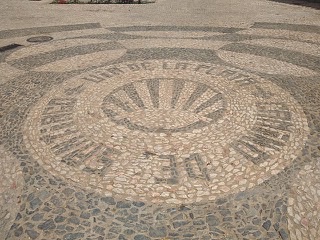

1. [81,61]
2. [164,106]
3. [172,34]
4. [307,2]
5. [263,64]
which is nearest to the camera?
[164,106]

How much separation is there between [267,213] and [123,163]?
95.1 inches

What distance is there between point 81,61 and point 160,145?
5.51 meters

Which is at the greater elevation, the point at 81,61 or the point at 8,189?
the point at 81,61

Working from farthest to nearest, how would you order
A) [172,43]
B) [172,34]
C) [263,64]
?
[172,34] < [172,43] < [263,64]

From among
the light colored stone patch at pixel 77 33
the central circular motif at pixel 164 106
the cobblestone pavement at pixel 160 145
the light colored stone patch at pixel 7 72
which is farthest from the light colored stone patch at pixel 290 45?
the light colored stone patch at pixel 7 72

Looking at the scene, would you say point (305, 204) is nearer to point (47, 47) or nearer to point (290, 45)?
point (290, 45)

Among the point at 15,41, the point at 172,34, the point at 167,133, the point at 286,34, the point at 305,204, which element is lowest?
the point at 305,204

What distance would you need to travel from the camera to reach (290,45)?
34.6 feet

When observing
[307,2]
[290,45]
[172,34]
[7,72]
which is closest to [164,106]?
[7,72]

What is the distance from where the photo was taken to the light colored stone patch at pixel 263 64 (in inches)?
320

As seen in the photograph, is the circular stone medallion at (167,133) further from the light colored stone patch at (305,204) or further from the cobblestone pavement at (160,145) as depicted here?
the light colored stone patch at (305,204)

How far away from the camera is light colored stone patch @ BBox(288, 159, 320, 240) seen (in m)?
3.53

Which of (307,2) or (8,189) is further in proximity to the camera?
(307,2)

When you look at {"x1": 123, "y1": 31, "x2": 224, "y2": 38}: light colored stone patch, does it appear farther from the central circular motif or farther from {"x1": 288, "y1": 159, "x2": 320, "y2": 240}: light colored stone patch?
{"x1": 288, "y1": 159, "x2": 320, "y2": 240}: light colored stone patch
